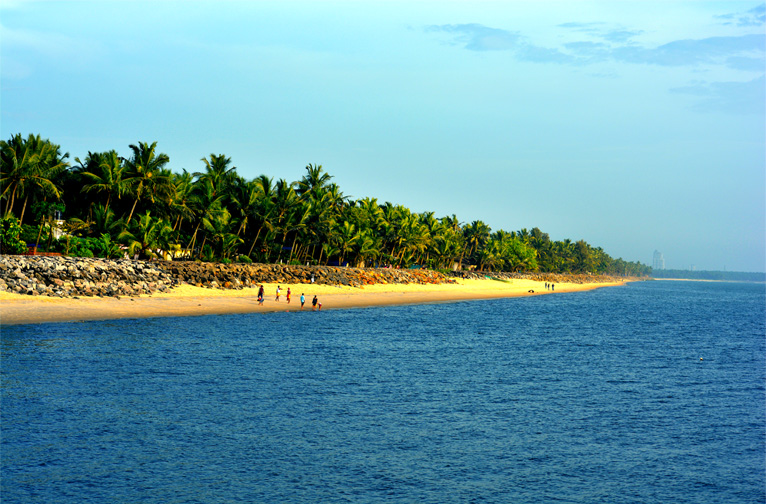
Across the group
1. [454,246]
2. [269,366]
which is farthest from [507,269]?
[269,366]

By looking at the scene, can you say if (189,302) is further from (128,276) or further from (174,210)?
(174,210)

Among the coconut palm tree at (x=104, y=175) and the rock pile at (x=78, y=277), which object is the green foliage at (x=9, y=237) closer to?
the rock pile at (x=78, y=277)

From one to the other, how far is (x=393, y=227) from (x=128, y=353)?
8975 cm

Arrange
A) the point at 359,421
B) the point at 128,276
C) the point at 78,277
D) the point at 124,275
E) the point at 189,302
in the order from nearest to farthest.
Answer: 1. the point at 359,421
2. the point at 78,277
3. the point at 189,302
4. the point at 124,275
5. the point at 128,276

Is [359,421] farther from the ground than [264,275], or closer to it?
closer to it

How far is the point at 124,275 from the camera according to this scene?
53.8 metres

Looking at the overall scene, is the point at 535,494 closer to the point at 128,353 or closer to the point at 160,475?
the point at 160,475

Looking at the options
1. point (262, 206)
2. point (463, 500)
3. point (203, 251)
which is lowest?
point (463, 500)

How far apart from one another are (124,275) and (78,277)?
5.01 meters

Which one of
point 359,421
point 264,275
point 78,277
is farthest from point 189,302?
point 359,421

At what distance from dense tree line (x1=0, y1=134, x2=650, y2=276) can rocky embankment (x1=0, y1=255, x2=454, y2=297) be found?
20.6 feet

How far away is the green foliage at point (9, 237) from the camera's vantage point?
52.6 meters

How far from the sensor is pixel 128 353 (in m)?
28.6

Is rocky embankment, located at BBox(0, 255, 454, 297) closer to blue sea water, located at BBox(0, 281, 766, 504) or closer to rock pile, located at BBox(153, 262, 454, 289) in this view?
rock pile, located at BBox(153, 262, 454, 289)
